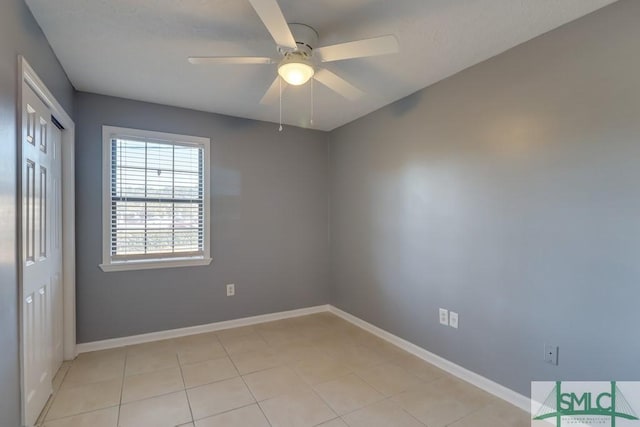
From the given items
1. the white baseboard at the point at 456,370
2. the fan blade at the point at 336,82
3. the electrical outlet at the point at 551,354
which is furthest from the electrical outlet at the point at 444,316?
the fan blade at the point at 336,82

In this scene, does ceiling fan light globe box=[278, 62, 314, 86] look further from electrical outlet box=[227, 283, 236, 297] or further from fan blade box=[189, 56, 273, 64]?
electrical outlet box=[227, 283, 236, 297]

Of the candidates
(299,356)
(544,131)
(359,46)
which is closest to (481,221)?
(544,131)

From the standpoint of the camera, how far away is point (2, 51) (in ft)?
4.59

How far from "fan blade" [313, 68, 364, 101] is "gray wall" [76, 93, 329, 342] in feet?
5.49

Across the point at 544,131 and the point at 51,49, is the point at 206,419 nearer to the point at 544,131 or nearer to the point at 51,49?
the point at 51,49

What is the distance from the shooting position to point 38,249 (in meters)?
1.98

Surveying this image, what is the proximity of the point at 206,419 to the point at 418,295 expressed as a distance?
1.93 metres

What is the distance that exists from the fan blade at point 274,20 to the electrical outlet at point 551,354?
7.77ft

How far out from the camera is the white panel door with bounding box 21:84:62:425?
5.57 ft

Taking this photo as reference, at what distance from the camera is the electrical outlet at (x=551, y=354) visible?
75.5 inches

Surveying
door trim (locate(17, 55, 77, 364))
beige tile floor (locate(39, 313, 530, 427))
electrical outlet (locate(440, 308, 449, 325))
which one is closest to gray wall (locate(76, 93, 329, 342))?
door trim (locate(17, 55, 77, 364))

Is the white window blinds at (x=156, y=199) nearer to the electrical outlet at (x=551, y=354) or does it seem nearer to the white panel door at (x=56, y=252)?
the white panel door at (x=56, y=252)

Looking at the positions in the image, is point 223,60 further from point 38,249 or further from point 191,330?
point 191,330

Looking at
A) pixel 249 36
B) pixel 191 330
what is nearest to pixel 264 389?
pixel 191 330
